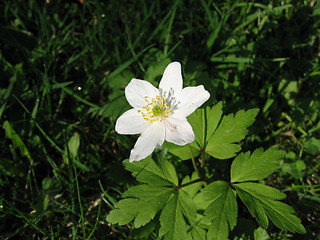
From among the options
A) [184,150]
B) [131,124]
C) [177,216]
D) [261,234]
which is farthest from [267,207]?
[131,124]

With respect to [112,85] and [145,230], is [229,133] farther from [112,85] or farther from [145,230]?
[112,85]

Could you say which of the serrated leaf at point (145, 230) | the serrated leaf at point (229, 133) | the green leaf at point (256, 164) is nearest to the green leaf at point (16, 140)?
the serrated leaf at point (145, 230)

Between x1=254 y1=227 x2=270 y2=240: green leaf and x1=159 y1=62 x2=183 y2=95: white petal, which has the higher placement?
x1=159 y1=62 x2=183 y2=95: white petal

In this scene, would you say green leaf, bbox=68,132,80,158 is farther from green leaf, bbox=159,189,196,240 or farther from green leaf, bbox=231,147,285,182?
green leaf, bbox=231,147,285,182

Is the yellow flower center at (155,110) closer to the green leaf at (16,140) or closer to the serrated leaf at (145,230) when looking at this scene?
the serrated leaf at (145,230)

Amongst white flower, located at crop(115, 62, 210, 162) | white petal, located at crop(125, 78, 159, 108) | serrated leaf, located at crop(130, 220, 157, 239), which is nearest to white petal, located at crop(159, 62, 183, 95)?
white flower, located at crop(115, 62, 210, 162)
